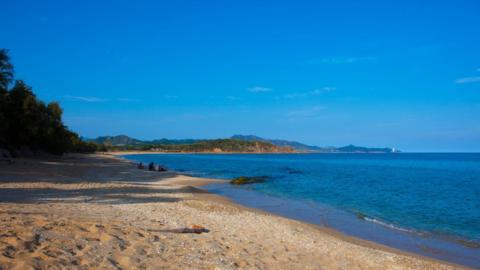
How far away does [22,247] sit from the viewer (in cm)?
698

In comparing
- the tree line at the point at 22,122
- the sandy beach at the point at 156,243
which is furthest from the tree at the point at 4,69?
the sandy beach at the point at 156,243

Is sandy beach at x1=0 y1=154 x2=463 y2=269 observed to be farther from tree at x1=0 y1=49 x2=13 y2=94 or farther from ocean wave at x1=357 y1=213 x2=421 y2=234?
tree at x1=0 y1=49 x2=13 y2=94

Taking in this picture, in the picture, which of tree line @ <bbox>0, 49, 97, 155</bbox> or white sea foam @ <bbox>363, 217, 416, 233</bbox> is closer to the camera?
white sea foam @ <bbox>363, 217, 416, 233</bbox>

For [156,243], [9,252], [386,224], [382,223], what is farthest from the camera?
[382,223]

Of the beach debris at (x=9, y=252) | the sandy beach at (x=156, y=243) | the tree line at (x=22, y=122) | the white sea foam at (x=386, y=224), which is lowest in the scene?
the white sea foam at (x=386, y=224)

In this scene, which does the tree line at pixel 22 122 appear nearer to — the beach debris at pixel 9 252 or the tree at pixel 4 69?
the tree at pixel 4 69

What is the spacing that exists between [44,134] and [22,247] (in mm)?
50425

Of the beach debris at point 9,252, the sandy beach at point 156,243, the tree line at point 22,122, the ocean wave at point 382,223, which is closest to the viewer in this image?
the beach debris at point 9,252

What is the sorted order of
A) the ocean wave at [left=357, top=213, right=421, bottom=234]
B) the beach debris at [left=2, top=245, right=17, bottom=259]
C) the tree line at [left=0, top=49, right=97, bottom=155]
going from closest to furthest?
the beach debris at [left=2, top=245, right=17, bottom=259], the ocean wave at [left=357, top=213, right=421, bottom=234], the tree line at [left=0, top=49, right=97, bottom=155]

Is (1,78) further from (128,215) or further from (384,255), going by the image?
(384,255)

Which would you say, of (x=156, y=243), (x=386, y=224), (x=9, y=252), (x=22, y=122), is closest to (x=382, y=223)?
(x=386, y=224)

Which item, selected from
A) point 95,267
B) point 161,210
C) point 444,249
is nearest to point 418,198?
point 444,249

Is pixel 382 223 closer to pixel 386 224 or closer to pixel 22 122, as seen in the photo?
pixel 386 224

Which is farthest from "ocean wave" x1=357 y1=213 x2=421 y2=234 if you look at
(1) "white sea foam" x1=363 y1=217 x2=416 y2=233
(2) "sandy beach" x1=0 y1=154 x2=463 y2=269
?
(2) "sandy beach" x1=0 y1=154 x2=463 y2=269
